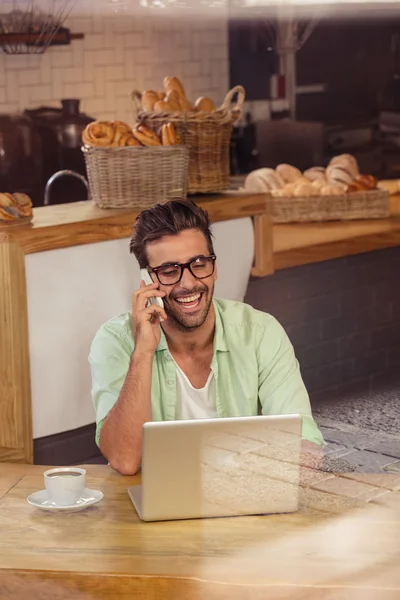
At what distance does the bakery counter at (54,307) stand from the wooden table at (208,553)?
0.77 meters

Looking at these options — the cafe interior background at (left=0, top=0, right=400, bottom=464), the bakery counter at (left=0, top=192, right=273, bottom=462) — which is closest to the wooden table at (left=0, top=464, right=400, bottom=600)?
the bakery counter at (left=0, top=192, right=273, bottom=462)

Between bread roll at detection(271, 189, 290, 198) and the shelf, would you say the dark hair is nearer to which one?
bread roll at detection(271, 189, 290, 198)

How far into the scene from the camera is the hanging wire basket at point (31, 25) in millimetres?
3586

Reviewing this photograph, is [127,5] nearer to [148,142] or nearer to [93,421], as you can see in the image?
[148,142]

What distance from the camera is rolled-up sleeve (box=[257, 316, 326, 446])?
6.27 feet

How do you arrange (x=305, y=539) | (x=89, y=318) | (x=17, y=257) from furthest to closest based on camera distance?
(x=89, y=318), (x=17, y=257), (x=305, y=539)

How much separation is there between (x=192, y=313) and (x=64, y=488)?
A: 54cm

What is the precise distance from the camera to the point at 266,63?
14.5ft

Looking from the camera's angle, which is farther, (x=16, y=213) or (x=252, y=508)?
(x=16, y=213)

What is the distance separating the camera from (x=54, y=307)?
7.60ft

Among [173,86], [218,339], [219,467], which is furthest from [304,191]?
[219,467]

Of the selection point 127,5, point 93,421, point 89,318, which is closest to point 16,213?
point 89,318

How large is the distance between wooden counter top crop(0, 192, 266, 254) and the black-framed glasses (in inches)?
17.6

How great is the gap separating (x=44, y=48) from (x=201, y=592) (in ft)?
9.72
